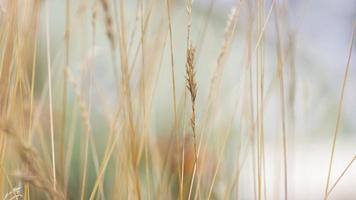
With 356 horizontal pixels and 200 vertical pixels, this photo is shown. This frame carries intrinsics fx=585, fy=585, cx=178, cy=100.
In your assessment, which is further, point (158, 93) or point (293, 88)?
point (158, 93)

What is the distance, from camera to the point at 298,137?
6.79ft

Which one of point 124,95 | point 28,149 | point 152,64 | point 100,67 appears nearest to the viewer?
point 28,149

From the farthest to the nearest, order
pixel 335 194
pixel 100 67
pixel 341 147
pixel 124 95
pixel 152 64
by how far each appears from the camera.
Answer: pixel 341 147 → pixel 335 194 → pixel 100 67 → pixel 152 64 → pixel 124 95

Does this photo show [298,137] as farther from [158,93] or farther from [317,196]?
[158,93]

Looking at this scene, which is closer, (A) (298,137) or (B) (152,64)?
(B) (152,64)

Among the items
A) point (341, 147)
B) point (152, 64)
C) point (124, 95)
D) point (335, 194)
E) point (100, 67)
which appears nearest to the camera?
point (124, 95)

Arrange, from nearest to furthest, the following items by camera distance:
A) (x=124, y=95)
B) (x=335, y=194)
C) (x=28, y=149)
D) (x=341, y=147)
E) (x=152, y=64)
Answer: (x=28, y=149) < (x=124, y=95) < (x=152, y=64) < (x=335, y=194) < (x=341, y=147)

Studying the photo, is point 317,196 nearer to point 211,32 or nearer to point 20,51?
point 211,32

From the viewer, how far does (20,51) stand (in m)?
0.71

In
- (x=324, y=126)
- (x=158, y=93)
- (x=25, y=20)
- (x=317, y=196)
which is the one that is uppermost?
(x=25, y=20)

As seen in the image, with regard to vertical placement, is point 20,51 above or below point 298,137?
above

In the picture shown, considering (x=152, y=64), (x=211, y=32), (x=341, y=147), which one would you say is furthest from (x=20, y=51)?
(x=341, y=147)

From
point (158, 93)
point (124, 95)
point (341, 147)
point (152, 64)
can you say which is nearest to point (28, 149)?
point (124, 95)

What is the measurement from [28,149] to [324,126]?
7.98 ft
